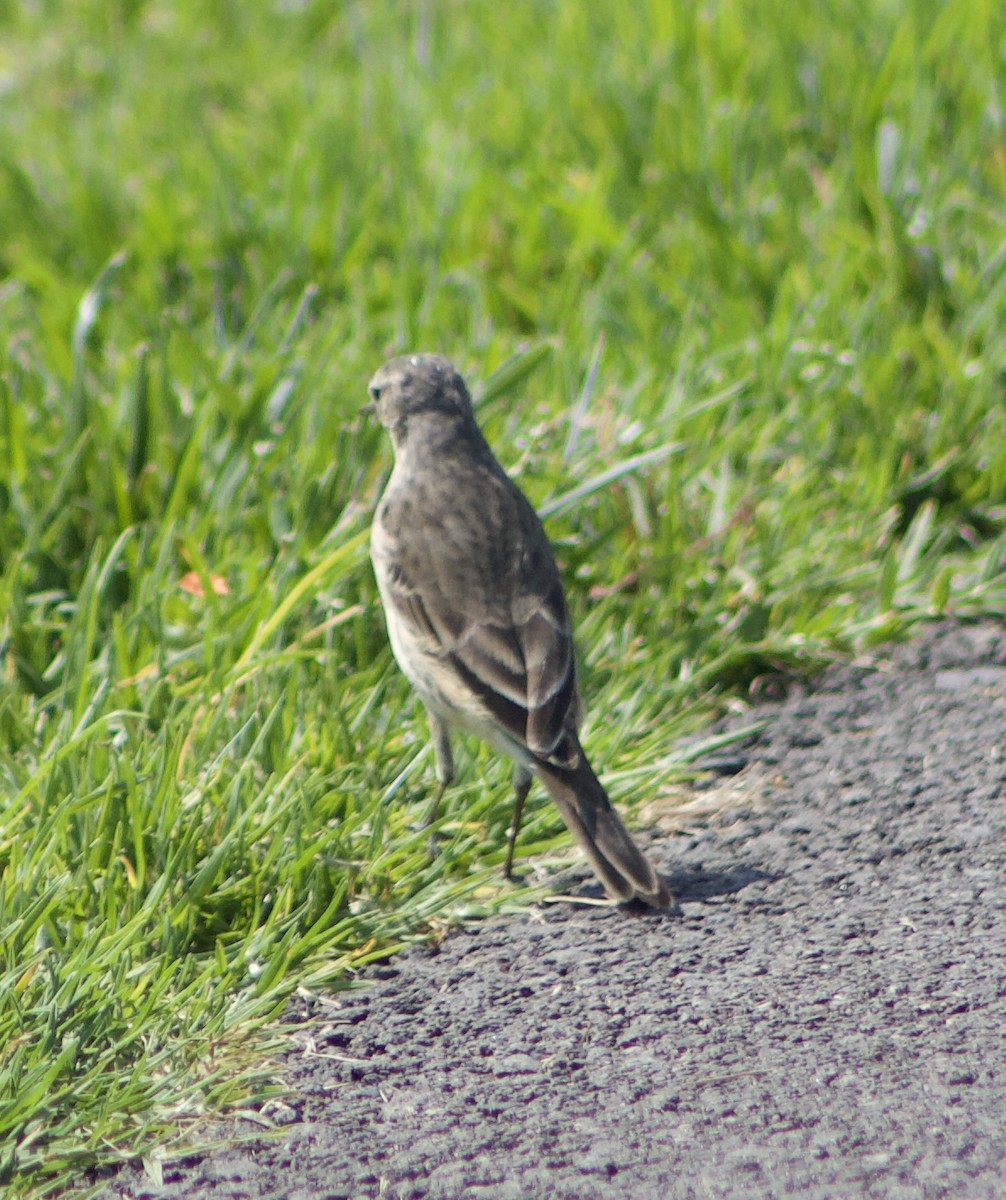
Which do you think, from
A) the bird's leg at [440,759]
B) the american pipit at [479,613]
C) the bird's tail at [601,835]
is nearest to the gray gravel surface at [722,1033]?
the bird's tail at [601,835]

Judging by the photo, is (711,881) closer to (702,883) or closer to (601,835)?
(702,883)

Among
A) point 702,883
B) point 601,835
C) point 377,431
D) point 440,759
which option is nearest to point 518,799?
point 440,759

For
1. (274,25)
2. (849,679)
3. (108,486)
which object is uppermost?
(274,25)

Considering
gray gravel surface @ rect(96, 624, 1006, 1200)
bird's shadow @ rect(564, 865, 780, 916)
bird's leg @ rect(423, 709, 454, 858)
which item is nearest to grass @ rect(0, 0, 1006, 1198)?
bird's leg @ rect(423, 709, 454, 858)

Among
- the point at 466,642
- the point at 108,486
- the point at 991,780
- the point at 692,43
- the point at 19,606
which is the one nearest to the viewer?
the point at 466,642

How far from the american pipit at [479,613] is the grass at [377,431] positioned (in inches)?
11.0

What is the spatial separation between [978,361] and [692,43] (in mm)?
2436

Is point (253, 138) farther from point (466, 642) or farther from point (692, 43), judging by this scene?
point (466, 642)

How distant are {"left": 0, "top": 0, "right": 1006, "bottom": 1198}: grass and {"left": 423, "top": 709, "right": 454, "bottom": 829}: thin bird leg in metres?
0.05

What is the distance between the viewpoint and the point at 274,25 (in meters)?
9.24

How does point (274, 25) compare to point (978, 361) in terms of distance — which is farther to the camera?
point (274, 25)

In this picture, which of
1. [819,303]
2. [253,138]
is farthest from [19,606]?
[253,138]

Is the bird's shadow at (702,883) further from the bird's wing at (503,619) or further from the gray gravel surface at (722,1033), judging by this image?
the bird's wing at (503,619)

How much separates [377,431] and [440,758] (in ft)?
5.19
